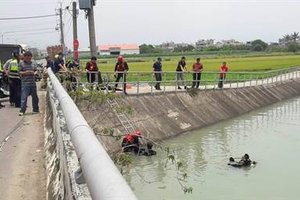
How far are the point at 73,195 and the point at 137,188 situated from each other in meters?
9.14

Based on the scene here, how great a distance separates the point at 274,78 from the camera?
3866cm

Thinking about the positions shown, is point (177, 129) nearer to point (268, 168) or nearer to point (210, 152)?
point (210, 152)

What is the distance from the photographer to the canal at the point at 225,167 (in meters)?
11.8

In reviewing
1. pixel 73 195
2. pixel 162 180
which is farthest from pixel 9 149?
pixel 162 180

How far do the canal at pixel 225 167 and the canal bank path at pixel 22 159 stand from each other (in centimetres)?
255

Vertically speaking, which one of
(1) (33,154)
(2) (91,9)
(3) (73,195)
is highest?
(2) (91,9)

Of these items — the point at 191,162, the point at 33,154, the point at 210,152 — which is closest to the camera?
the point at 33,154

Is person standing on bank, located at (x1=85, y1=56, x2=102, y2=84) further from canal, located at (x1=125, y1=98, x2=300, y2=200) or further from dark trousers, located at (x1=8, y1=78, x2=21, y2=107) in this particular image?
dark trousers, located at (x1=8, y1=78, x2=21, y2=107)

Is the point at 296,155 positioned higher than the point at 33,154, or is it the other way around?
the point at 33,154

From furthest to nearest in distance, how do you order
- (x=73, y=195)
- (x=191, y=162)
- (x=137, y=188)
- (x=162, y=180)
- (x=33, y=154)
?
1. (x=191, y=162)
2. (x=162, y=180)
3. (x=137, y=188)
4. (x=33, y=154)
5. (x=73, y=195)

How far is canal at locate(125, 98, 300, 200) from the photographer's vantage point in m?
11.8

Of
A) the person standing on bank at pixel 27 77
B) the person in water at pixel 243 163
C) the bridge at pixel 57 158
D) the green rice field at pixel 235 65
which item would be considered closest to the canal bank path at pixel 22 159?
the bridge at pixel 57 158

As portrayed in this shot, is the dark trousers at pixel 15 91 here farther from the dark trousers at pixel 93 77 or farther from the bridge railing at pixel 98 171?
the bridge railing at pixel 98 171

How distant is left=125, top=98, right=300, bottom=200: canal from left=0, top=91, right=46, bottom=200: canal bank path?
2.55m
